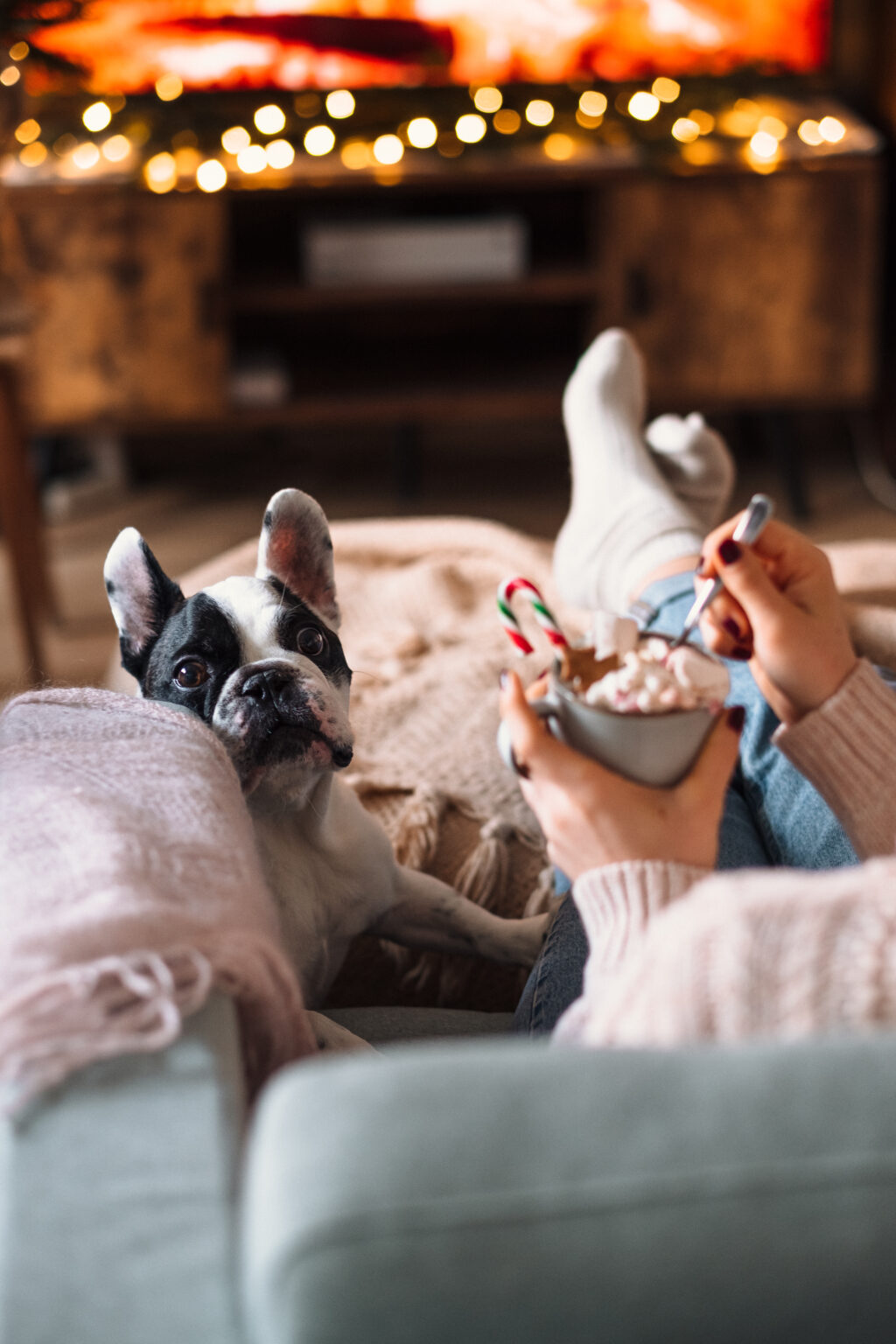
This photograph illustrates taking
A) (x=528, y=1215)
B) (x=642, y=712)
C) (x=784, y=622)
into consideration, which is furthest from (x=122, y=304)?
(x=528, y=1215)

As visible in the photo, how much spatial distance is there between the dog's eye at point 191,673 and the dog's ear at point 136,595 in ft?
0.13

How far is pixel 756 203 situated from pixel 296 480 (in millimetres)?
1289

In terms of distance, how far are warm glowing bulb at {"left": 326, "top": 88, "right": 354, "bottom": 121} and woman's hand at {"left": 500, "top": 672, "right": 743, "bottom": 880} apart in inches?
98.0

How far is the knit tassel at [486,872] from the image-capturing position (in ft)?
3.35

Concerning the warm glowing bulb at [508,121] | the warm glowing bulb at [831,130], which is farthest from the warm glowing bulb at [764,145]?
the warm glowing bulb at [508,121]

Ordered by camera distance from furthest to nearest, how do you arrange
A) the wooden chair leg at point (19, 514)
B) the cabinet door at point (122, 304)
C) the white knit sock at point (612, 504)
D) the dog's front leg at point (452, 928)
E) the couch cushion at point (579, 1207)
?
the cabinet door at point (122, 304)
the wooden chair leg at point (19, 514)
the white knit sock at point (612, 504)
the dog's front leg at point (452, 928)
the couch cushion at point (579, 1207)

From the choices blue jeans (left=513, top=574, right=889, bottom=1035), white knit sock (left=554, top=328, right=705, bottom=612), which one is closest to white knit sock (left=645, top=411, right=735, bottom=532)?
white knit sock (left=554, top=328, right=705, bottom=612)

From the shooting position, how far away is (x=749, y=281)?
2.76m

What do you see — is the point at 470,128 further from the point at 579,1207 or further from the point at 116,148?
the point at 579,1207

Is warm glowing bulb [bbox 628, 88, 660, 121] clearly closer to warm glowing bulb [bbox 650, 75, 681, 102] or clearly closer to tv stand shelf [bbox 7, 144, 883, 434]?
warm glowing bulb [bbox 650, 75, 681, 102]

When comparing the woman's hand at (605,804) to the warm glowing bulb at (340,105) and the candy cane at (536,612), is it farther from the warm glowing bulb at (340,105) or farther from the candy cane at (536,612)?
the warm glowing bulb at (340,105)

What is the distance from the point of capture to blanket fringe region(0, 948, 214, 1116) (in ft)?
1.49

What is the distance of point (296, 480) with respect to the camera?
10.6 feet

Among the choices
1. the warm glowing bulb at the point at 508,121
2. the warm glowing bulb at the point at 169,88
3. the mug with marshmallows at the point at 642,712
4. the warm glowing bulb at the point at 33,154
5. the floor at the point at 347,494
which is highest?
the warm glowing bulb at the point at 169,88
